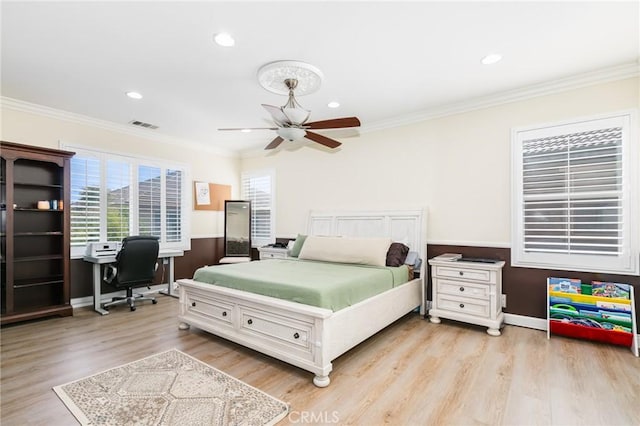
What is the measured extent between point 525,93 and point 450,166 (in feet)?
3.62

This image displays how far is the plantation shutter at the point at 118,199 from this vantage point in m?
4.70

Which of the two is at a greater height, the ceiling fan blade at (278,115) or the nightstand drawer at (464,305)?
the ceiling fan blade at (278,115)

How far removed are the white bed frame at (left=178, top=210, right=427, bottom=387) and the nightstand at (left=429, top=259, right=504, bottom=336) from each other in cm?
33

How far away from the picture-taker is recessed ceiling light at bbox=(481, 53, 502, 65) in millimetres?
2816

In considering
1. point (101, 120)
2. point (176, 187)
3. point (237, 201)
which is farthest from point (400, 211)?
point (101, 120)

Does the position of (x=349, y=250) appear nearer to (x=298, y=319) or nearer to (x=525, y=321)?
(x=298, y=319)

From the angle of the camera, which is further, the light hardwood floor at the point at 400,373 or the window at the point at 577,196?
the window at the point at 577,196

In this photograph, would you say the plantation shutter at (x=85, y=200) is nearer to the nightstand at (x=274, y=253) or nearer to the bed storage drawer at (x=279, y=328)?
the nightstand at (x=274, y=253)

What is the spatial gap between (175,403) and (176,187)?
419 centimetres

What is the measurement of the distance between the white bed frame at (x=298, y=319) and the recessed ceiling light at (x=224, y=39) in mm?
2170

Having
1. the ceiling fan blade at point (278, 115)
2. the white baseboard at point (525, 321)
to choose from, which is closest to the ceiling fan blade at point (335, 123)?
the ceiling fan blade at point (278, 115)

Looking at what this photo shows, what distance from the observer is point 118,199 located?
4.80 meters

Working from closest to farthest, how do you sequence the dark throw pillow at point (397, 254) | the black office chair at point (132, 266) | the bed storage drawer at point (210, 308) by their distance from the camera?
1. the bed storage drawer at point (210, 308)
2. the dark throw pillow at point (397, 254)
3. the black office chair at point (132, 266)

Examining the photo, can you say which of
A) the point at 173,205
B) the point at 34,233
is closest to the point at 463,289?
the point at 173,205
